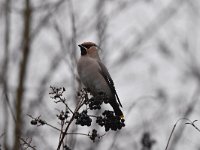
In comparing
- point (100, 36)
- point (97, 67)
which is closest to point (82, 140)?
point (97, 67)

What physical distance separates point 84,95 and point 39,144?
5.78 feet

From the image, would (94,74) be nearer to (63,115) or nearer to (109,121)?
(109,121)

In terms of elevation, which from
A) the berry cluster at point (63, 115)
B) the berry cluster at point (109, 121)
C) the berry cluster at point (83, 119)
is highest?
the berry cluster at point (109, 121)

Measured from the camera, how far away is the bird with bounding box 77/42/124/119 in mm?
5625

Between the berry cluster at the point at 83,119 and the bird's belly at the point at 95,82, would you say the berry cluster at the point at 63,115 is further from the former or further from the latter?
the bird's belly at the point at 95,82

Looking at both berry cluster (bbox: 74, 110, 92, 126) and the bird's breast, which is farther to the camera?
the bird's breast

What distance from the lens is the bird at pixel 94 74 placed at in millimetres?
5625

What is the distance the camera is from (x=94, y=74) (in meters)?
5.80

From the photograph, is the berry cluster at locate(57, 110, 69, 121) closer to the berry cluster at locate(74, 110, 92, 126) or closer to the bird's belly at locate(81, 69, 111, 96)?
the berry cluster at locate(74, 110, 92, 126)

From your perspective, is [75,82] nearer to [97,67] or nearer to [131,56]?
[97,67]

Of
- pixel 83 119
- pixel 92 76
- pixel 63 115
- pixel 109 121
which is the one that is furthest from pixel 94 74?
pixel 63 115

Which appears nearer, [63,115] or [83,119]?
[63,115]

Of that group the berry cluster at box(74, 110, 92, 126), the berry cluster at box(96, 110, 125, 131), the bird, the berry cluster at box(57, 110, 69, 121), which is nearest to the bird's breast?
the bird

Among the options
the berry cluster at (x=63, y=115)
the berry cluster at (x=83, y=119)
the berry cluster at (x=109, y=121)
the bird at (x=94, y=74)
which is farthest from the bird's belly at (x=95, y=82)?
the berry cluster at (x=63, y=115)
